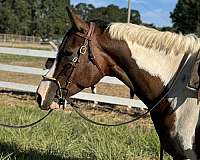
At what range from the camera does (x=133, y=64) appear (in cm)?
391

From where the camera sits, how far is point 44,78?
3.96 metres

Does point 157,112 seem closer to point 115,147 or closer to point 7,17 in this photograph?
point 115,147

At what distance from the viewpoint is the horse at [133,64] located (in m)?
3.84

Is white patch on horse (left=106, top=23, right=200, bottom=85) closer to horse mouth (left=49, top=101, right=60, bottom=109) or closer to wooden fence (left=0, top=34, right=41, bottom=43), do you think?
horse mouth (left=49, top=101, right=60, bottom=109)

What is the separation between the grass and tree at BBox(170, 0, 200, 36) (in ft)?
185

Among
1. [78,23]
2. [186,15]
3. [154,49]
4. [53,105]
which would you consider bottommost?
[186,15]

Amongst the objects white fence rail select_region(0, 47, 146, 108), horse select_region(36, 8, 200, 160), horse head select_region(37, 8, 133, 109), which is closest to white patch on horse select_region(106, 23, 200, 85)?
horse select_region(36, 8, 200, 160)

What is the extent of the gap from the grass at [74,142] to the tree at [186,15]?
2219 inches

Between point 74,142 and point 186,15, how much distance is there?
63.7 meters

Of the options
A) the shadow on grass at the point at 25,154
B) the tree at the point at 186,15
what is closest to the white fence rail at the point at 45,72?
the shadow on grass at the point at 25,154

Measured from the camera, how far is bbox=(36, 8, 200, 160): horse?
12.6ft

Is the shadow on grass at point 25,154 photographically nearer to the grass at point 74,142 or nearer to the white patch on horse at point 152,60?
the grass at point 74,142

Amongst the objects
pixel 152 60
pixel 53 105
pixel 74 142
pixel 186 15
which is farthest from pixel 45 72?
pixel 186 15

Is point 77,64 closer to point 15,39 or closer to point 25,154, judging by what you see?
point 25,154
